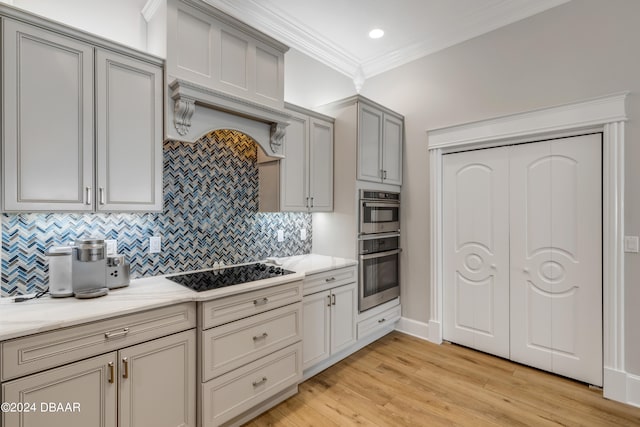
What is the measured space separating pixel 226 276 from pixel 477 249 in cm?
247

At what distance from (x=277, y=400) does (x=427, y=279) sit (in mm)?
2021

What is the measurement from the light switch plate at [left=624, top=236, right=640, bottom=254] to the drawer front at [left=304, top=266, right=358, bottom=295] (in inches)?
83.6

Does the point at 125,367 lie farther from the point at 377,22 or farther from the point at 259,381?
the point at 377,22

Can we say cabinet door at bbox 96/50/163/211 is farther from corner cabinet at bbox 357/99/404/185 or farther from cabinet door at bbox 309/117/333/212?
corner cabinet at bbox 357/99/404/185

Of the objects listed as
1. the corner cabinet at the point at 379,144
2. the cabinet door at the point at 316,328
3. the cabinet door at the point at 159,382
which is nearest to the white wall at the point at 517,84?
the corner cabinet at the point at 379,144

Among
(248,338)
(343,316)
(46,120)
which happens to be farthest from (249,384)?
(46,120)

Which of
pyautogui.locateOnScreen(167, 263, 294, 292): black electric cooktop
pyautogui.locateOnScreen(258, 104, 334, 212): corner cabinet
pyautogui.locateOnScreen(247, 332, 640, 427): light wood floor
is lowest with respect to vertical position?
pyautogui.locateOnScreen(247, 332, 640, 427): light wood floor

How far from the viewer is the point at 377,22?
314 centimetres

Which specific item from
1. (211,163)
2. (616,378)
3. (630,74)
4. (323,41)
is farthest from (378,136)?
(616,378)

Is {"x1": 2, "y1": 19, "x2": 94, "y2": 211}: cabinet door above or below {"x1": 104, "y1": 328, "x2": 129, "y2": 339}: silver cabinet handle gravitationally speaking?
above

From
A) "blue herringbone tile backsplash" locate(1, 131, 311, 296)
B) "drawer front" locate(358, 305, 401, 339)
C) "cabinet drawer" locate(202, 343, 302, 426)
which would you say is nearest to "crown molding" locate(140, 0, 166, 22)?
"blue herringbone tile backsplash" locate(1, 131, 311, 296)

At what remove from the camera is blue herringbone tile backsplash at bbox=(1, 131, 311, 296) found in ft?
5.91

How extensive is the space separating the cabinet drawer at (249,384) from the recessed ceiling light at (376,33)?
10.3ft

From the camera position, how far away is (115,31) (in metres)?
2.19
